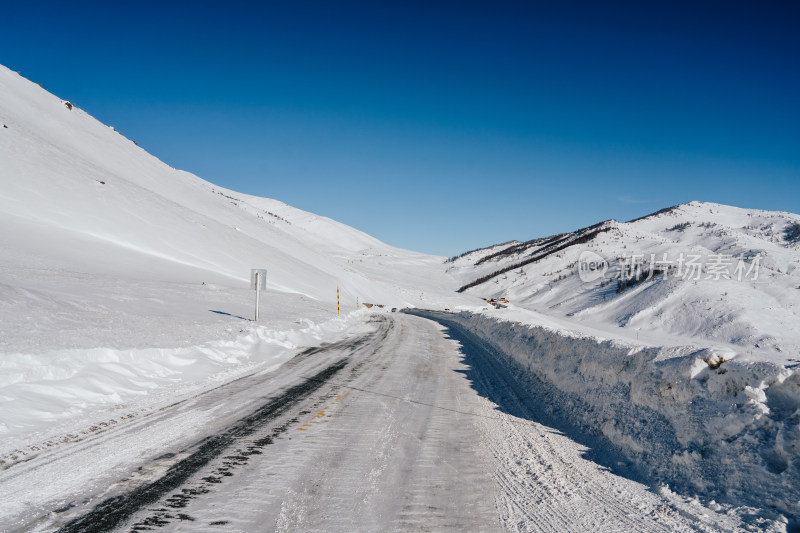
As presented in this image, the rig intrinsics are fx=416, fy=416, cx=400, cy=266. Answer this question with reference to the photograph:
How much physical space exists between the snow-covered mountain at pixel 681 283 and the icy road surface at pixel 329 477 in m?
24.8

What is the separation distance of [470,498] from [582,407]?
408cm

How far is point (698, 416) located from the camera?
5.48 m

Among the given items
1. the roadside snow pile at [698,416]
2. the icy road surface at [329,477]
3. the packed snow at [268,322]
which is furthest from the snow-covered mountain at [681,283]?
the icy road surface at [329,477]

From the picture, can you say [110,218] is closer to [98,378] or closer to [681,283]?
[98,378]

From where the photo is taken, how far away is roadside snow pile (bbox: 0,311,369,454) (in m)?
6.02

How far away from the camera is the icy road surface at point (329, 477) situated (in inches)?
153

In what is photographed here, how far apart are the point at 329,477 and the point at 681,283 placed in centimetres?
3800

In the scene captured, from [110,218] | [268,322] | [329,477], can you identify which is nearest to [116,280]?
[268,322]

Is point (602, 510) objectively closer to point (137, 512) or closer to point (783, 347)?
point (137, 512)

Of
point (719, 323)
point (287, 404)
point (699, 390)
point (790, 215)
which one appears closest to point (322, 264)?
point (719, 323)

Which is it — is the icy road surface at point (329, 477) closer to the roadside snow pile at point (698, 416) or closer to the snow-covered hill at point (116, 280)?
the roadside snow pile at point (698, 416)

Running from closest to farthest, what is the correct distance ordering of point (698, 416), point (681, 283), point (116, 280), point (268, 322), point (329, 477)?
point (329, 477), point (698, 416), point (268, 322), point (116, 280), point (681, 283)

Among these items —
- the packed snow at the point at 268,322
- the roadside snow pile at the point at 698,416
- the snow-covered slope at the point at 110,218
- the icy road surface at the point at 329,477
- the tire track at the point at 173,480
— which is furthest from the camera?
the snow-covered slope at the point at 110,218

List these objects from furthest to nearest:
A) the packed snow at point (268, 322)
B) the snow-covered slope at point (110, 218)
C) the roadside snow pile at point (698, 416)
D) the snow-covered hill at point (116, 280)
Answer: the snow-covered slope at point (110, 218) < the snow-covered hill at point (116, 280) < the packed snow at point (268, 322) < the roadside snow pile at point (698, 416)
